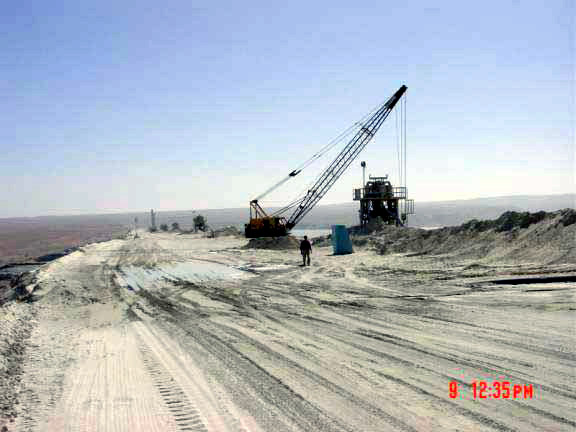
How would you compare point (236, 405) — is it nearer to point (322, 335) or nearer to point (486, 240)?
point (322, 335)

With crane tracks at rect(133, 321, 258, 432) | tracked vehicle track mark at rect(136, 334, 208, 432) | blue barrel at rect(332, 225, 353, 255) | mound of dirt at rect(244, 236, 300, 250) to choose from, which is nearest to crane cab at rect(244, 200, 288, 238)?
mound of dirt at rect(244, 236, 300, 250)

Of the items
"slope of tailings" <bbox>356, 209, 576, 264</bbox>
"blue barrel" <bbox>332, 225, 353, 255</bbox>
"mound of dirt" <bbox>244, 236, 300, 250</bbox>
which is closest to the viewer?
"slope of tailings" <bbox>356, 209, 576, 264</bbox>

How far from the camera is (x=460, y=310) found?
11562mm

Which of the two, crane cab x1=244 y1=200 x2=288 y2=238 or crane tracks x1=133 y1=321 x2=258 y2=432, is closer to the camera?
crane tracks x1=133 y1=321 x2=258 y2=432

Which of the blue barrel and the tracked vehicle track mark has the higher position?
the blue barrel

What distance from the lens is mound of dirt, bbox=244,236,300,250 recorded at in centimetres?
3762

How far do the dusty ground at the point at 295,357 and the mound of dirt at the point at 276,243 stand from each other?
20859mm

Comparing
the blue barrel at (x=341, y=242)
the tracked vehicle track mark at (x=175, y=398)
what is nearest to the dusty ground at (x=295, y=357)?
the tracked vehicle track mark at (x=175, y=398)

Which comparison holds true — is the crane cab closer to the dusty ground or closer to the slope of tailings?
the slope of tailings

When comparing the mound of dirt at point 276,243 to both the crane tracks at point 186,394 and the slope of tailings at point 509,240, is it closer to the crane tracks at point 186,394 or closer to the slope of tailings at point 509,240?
the slope of tailings at point 509,240
